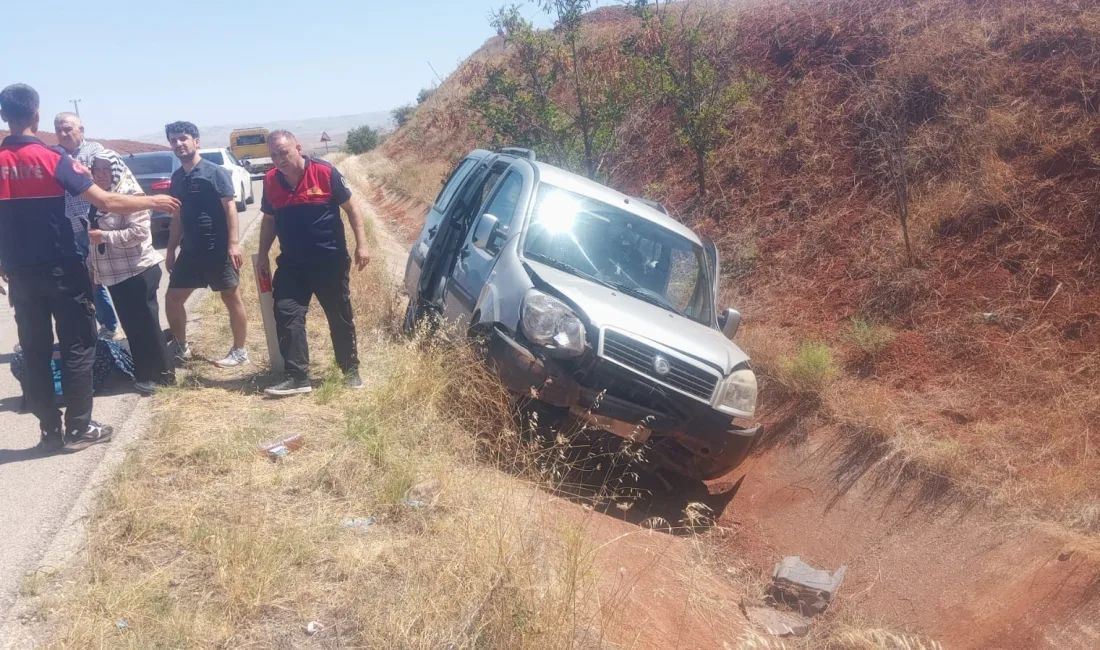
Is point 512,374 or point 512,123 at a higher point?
point 512,123

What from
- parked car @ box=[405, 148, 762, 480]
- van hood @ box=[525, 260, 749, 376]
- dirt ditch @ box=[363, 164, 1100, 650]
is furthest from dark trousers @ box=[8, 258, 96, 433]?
dirt ditch @ box=[363, 164, 1100, 650]

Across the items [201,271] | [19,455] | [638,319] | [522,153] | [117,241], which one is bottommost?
[19,455]

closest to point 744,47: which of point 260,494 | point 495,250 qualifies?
point 495,250

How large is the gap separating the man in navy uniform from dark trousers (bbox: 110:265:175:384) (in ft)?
2.51

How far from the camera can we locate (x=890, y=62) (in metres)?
11.4

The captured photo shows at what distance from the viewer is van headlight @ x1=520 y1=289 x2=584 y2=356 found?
202 inches

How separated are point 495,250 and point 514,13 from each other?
667 cm

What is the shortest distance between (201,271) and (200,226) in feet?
1.08

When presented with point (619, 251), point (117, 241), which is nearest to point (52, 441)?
point (117, 241)

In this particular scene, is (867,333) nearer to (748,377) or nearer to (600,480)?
(748,377)

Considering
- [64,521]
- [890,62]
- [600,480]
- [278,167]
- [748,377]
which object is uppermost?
[890,62]

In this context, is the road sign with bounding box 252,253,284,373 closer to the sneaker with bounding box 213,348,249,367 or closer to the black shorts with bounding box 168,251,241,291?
the black shorts with bounding box 168,251,241,291

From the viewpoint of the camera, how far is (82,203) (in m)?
6.03

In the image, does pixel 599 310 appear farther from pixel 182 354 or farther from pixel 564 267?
pixel 182 354
